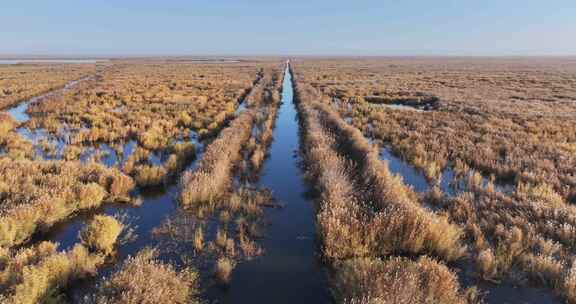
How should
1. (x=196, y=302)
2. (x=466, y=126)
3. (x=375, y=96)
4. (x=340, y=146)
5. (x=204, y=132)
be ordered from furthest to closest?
(x=375, y=96) → (x=466, y=126) → (x=204, y=132) → (x=340, y=146) → (x=196, y=302)

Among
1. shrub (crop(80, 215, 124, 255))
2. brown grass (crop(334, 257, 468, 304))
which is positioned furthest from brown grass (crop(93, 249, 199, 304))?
brown grass (crop(334, 257, 468, 304))

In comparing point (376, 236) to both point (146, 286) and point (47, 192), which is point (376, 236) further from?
point (47, 192)

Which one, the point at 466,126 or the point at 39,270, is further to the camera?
the point at 466,126

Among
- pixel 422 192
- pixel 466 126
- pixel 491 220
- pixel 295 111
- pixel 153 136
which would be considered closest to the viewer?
pixel 491 220

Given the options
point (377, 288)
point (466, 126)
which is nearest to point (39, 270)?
point (377, 288)

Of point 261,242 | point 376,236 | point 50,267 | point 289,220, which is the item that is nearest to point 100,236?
point 50,267

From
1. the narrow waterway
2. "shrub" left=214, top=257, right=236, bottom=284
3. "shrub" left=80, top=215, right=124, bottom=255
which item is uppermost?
"shrub" left=80, top=215, right=124, bottom=255

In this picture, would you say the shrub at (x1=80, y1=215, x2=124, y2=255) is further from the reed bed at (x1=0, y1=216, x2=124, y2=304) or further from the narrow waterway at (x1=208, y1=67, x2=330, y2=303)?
the narrow waterway at (x1=208, y1=67, x2=330, y2=303)

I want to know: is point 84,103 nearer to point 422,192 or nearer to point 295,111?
point 295,111
